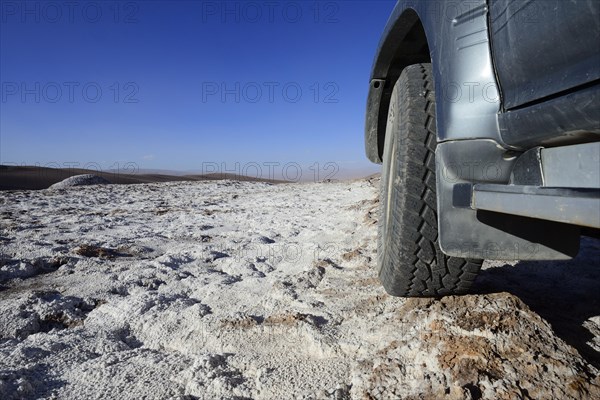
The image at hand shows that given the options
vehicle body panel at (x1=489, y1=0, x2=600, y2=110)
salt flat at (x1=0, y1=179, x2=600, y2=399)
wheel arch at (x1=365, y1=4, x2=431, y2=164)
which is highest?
wheel arch at (x1=365, y1=4, x2=431, y2=164)

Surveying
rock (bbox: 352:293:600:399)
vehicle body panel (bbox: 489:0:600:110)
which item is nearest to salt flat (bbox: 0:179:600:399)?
rock (bbox: 352:293:600:399)

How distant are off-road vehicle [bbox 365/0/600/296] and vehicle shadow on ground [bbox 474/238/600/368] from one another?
367 millimetres

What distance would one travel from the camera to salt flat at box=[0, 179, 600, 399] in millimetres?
1197

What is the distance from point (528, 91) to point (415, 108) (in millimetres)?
524

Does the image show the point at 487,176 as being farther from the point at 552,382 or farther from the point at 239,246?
the point at 239,246

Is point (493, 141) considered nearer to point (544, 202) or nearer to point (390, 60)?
point (544, 202)

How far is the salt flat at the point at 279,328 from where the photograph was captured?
1197 millimetres

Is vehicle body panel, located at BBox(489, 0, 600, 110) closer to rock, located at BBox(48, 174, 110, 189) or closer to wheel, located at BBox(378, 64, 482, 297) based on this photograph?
wheel, located at BBox(378, 64, 482, 297)

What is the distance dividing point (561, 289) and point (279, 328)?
1.51 meters

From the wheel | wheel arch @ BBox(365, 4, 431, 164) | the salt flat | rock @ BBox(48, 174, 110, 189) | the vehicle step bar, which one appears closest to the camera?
the vehicle step bar

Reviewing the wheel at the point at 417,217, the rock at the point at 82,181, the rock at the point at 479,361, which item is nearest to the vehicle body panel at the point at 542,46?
the wheel at the point at 417,217

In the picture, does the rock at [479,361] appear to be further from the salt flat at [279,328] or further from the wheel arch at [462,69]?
the wheel arch at [462,69]

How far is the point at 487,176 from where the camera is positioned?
121 centimetres

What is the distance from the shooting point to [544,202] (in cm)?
93
